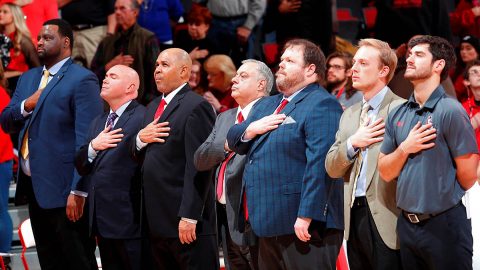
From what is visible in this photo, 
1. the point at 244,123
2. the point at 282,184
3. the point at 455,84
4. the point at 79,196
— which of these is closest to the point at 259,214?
the point at 282,184

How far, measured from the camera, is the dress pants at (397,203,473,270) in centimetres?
481

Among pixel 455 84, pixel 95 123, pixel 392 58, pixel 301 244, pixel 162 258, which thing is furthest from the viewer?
pixel 455 84

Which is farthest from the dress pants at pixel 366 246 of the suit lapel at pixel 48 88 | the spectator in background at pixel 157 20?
the spectator in background at pixel 157 20

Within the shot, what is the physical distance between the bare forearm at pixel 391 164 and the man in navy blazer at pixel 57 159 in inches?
93.6

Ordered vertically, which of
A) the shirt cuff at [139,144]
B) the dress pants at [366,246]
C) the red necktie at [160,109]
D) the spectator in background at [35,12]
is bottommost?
the dress pants at [366,246]

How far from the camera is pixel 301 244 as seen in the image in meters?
5.20

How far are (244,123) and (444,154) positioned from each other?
1258 millimetres

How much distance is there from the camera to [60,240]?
21.6 feet

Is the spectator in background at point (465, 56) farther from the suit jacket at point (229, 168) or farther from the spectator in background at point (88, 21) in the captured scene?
the suit jacket at point (229, 168)

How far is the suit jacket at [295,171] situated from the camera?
16.9 ft

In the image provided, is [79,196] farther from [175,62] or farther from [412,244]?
[412,244]

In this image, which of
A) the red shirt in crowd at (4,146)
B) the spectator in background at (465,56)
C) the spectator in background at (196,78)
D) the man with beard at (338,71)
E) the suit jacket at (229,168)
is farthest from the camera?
the spectator in background at (465,56)

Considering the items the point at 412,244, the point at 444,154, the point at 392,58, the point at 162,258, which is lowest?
the point at 162,258

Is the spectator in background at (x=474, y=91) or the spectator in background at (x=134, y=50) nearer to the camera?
the spectator in background at (x=474, y=91)
